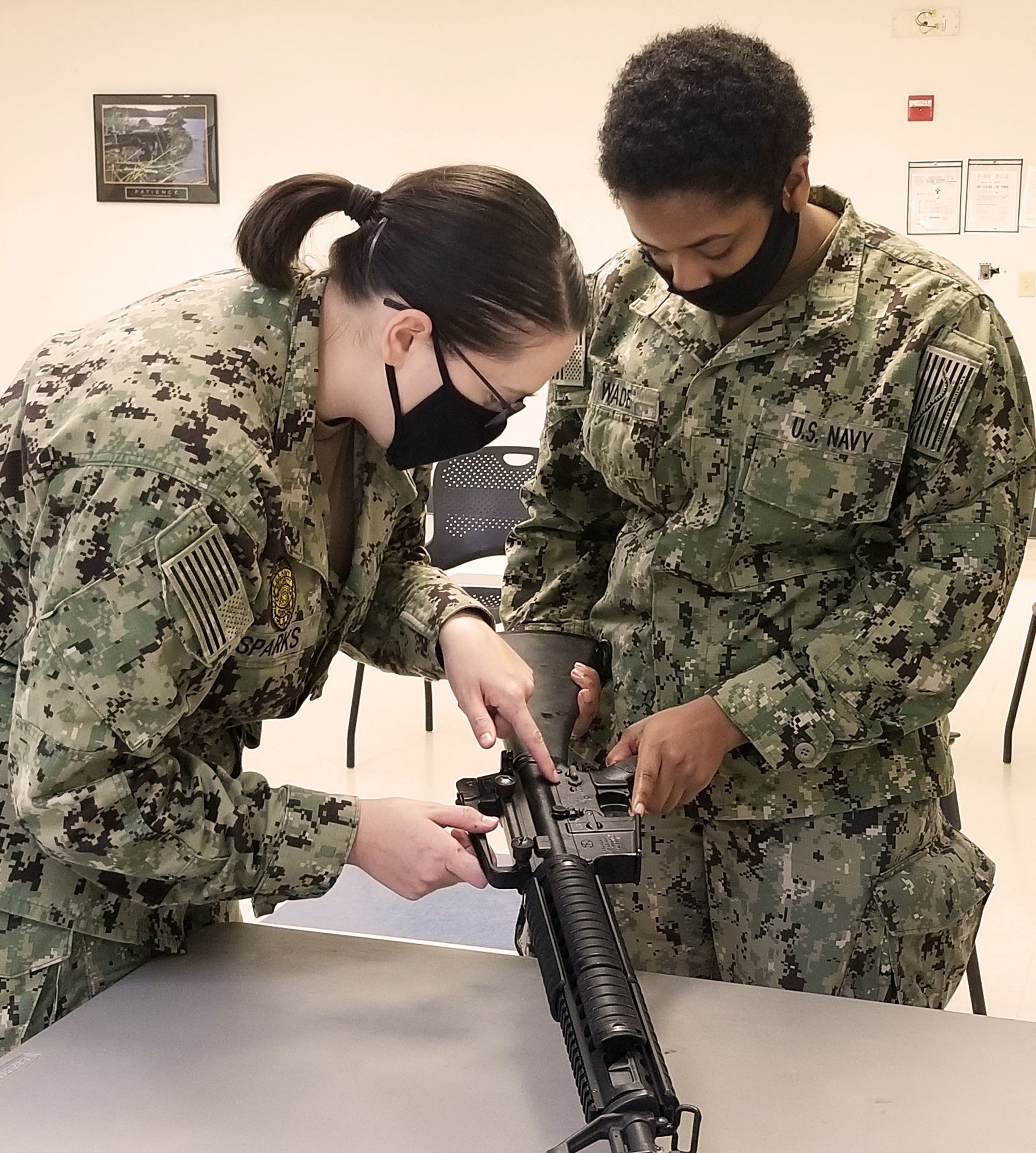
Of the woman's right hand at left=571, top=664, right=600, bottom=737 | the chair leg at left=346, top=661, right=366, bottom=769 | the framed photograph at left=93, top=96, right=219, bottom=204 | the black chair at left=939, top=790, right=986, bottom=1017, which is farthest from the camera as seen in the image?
the framed photograph at left=93, top=96, right=219, bottom=204

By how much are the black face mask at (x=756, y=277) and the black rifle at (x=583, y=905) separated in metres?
0.46

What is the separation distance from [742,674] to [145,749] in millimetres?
709

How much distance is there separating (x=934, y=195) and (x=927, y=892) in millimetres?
5095

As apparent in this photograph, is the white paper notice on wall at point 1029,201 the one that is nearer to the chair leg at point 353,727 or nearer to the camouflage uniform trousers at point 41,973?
the chair leg at point 353,727

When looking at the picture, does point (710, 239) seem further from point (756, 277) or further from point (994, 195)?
point (994, 195)

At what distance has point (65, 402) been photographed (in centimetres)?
99

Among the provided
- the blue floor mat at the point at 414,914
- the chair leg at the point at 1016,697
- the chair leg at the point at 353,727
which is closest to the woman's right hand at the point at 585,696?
the blue floor mat at the point at 414,914

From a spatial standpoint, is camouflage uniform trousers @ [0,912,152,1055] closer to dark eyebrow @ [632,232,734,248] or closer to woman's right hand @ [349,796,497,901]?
woman's right hand @ [349,796,497,901]

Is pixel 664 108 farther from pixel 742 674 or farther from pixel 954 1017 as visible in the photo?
pixel 954 1017

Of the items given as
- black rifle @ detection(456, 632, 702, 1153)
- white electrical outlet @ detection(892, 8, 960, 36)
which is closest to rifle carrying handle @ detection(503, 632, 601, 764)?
black rifle @ detection(456, 632, 702, 1153)

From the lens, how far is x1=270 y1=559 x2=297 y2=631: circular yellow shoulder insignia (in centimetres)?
110

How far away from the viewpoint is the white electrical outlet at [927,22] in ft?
18.4

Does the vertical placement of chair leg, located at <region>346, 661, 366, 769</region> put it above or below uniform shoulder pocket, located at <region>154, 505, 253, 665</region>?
below

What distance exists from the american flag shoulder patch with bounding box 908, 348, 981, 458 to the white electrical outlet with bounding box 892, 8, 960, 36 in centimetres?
504
